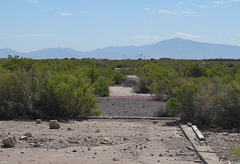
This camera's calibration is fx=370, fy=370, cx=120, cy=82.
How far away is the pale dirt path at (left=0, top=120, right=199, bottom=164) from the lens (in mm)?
7129

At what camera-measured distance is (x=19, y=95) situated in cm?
1188

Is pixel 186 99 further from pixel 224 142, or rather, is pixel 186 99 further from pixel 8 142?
pixel 8 142

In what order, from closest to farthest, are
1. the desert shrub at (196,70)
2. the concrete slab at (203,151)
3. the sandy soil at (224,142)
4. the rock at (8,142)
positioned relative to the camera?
the concrete slab at (203,151), the sandy soil at (224,142), the rock at (8,142), the desert shrub at (196,70)

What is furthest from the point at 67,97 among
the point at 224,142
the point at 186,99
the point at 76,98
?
the point at 224,142

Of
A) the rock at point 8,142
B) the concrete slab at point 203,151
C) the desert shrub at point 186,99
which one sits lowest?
the concrete slab at point 203,151

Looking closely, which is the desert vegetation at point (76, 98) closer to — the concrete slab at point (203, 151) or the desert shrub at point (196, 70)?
the concrete slab at point (203, 151)

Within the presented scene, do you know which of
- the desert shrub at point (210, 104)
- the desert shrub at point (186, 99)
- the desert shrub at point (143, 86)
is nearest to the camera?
the desert shrub at point (210, 104)

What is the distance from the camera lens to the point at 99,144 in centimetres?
831

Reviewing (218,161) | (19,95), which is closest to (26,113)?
(19,95)

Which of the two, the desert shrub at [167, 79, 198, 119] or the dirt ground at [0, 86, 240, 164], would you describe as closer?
the dirt ground at [0, 86, 240, 164]

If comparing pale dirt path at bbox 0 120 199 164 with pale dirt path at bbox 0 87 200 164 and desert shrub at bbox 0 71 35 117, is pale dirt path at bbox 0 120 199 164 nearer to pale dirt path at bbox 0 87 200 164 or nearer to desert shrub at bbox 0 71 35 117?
pale dirt path at bbox 0 87 200 164

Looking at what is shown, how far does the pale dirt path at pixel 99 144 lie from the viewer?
281 inches

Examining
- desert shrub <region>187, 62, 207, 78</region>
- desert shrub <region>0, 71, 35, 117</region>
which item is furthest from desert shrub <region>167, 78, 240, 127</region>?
desert shrub <region>187, 62, 207, 78</region>

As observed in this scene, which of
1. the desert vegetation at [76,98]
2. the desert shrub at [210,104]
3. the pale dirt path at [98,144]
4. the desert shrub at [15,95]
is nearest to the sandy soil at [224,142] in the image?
the pale dirt path at [98,144]
